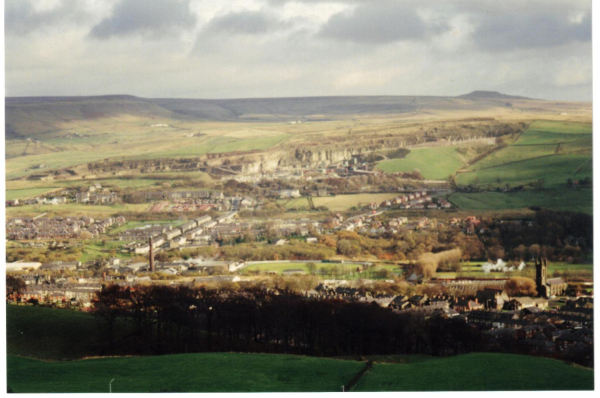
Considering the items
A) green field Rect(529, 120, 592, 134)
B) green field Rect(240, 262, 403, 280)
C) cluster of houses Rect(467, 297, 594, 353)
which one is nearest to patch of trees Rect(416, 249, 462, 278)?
green field Rect(240, 262, 403, 280)

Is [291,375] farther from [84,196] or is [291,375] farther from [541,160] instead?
[541,160]

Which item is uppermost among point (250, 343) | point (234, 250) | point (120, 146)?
point (120, 146)

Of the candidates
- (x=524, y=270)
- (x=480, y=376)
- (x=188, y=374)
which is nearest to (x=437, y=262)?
(x=524, y=270)

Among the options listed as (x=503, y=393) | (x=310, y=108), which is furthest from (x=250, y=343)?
(x=310, y=108)

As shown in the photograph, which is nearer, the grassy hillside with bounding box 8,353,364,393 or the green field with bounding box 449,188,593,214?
the grassy hillside with bounding box 8,353,364,393

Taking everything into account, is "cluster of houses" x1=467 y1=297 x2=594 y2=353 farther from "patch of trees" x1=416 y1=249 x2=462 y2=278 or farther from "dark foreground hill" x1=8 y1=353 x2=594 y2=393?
"patch of trees" x1=416 y1=249 x2=462 y2=278

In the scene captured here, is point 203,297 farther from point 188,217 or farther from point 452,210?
point 452,210

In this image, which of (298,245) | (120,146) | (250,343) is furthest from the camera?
(120,146)

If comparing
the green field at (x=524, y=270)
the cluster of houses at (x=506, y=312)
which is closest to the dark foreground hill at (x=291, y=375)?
the cluster of houses at (x=506, y=312)
